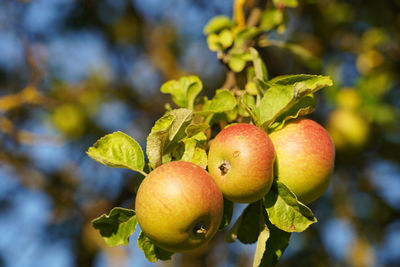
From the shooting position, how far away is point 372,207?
12.1 feet

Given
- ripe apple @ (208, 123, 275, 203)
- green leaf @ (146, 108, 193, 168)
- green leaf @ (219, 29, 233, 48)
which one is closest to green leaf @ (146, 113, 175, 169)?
green leaf @ (146, 108, 193, 168)

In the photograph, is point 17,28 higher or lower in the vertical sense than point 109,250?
higher

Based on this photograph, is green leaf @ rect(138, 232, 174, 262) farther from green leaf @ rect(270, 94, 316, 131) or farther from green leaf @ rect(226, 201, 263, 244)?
green leaf @ rect(270, 94, 316, 131)

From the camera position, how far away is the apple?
2.97 meters

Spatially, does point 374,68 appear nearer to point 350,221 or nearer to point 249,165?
point 350,221

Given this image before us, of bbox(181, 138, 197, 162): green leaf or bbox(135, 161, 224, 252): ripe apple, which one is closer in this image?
bbox(135, 161, 224, 252): ripe apple

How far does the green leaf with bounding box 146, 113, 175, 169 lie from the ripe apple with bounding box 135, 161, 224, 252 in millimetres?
60

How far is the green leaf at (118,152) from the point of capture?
106 cm

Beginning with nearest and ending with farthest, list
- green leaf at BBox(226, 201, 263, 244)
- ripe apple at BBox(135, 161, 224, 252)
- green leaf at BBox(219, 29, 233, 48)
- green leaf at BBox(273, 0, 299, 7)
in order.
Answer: ripe apple at BBox(135, 161, 224, 252), green leaf at BBox(226, 201, 263, 244), green leaf at BBox(219, 29, 233, 48), green leaf at BBox(273, 0, 299, 7)

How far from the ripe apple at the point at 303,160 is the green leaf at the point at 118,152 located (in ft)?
1.11

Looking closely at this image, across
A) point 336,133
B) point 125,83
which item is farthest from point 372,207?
point 125,83

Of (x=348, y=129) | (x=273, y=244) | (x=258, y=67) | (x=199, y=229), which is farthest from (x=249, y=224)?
(x=348, y=129)

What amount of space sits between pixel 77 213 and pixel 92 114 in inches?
34.8

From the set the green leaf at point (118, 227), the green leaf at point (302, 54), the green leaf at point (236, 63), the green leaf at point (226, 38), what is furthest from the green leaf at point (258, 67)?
the green leaf at point (118, 227)
